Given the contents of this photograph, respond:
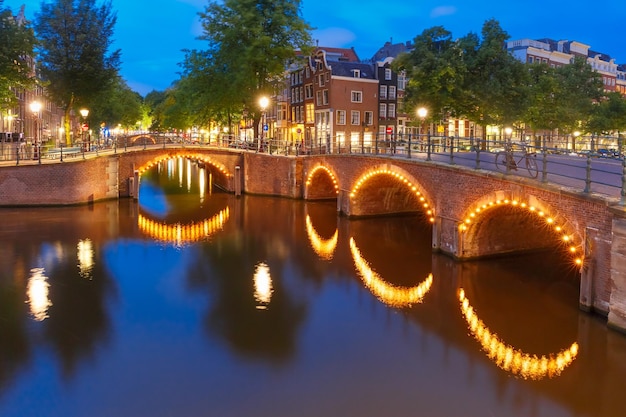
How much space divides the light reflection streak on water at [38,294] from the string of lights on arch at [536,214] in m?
13.0

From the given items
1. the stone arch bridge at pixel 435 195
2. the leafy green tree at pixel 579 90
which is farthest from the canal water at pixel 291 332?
the leafy green tree at pixel 579 90

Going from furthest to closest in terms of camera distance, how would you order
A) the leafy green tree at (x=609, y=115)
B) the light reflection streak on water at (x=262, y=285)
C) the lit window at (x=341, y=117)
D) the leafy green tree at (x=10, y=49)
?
the lit window at (x=341, y=117) < the leafy green tree at (x=609, y=115) < the leafy green tree at (x=10, y=49) < the light reflection streak on water at (x=262, y=285)

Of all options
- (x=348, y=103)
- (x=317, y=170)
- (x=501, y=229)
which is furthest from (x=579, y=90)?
(x=501, y=229)

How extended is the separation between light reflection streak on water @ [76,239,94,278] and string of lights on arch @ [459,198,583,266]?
12.6 m

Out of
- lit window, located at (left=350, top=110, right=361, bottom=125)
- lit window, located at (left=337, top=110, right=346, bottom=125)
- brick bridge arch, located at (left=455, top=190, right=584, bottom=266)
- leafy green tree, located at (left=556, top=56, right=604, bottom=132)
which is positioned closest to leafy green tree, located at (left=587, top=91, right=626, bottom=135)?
leafy green tree, located at (left=556, top=56, right=604, bottom=132)

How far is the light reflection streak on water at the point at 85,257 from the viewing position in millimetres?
19391

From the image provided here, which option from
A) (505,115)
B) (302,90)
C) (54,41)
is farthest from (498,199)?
(302,90)

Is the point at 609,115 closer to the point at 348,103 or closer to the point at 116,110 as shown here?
the point at 348,103

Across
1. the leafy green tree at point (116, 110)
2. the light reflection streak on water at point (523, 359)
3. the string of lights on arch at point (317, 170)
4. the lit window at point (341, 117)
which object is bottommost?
the light reflection streak on water at point (523, 359)

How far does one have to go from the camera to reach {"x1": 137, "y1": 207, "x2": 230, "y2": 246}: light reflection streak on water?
25594 millimetres

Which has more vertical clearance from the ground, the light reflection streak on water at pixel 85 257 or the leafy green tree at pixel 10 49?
the leafy green tree at pixel 10 49

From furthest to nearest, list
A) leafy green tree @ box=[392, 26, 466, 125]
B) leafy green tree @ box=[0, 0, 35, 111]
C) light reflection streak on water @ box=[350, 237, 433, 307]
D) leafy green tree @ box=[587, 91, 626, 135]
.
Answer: leafy green tree @ box=[587, 91, 626, 135]
leafy green tree @ box=[392, 26, 466, 125]
leafy green tree @ box=[0, 0, 35, 111]
light reflection streak on water @ box=[350, 237, 433, 307]

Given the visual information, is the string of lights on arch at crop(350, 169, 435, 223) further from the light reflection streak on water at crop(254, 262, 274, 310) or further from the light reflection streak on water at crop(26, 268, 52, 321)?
the light reflection streak on water at crop(26, 268, 52, 321)

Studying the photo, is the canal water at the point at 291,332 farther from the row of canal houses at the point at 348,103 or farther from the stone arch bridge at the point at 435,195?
the row of canal houses at the point at 348,103
